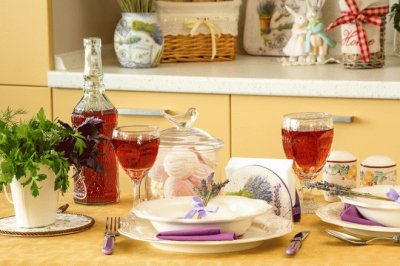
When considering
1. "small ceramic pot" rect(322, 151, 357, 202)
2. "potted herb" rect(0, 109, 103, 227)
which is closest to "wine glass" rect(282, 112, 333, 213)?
"small ceramic pot" rect(322, 151, 357, 202)

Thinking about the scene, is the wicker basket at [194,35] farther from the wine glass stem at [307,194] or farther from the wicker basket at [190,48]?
the wine glass stem at [307,194]

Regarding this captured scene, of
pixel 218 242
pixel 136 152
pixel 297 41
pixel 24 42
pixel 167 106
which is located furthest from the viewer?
pixel 297 41

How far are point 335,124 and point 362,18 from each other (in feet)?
1.33

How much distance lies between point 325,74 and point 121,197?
1312 millimetres

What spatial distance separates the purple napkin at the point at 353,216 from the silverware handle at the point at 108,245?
38 cm

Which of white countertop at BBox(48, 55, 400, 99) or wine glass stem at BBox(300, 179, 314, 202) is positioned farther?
white countertop at BBox(48, 55, 400, 99)

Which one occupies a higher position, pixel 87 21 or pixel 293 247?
pixel 87 21

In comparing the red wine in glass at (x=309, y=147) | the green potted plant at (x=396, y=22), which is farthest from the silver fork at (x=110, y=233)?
the green potted plant at (x=396, y=22)

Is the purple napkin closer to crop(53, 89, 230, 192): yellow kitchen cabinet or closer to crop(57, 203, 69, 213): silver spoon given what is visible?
crop(57, 203, 69, 213): silver spoon

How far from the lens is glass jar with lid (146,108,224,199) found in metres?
1.69

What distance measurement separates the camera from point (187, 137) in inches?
68.7

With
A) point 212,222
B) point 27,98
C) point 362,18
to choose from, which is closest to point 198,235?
point 212,222

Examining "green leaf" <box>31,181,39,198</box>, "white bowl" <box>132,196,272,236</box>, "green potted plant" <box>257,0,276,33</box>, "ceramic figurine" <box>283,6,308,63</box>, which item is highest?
"green potted plant" <box>257,0,276,33</box>

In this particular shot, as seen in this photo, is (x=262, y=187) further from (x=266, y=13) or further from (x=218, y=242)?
(x=266, y=13)
